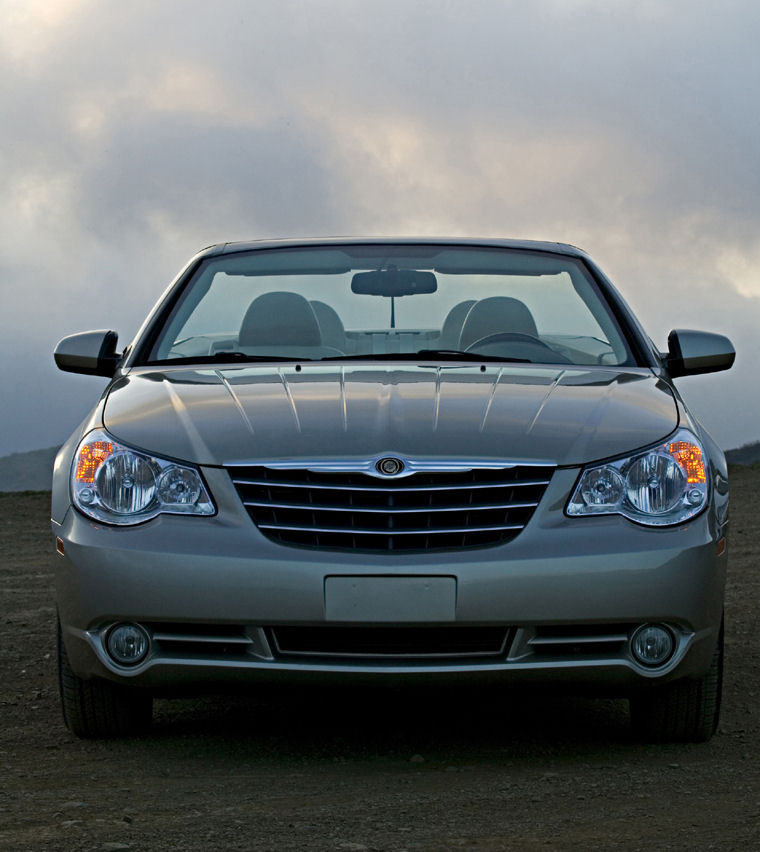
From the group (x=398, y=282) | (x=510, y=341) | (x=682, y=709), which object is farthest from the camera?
(x=398, y=282)

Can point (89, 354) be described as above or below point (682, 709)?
above

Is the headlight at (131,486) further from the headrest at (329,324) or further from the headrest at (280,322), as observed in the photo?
the headrest at (329,324)

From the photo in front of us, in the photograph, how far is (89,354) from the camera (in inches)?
224

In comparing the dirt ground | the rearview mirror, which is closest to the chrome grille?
the dirt ground

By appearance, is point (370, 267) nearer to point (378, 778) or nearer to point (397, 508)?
point (397, 508)

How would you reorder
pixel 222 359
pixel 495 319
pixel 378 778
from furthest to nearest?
pixel 495 319 < pixel 222 359 < pixel 378 778

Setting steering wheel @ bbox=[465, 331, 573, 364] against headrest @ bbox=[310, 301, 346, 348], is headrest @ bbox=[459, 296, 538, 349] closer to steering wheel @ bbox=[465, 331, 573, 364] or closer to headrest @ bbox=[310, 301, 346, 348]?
steering wheel @ bbox=[465, 331, 573, 364]

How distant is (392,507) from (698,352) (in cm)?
191

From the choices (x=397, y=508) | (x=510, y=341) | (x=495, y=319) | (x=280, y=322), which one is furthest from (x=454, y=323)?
(x=397, y=508)

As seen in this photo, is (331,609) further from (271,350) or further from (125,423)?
(271,350)

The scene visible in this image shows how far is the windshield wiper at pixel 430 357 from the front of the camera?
5426 mm

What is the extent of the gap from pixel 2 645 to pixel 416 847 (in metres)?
4.37

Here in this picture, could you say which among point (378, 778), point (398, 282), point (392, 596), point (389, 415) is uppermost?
point (398, 282)

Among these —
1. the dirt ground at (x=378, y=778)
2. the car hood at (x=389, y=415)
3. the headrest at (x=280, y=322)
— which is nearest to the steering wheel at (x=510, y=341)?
the car hood at (x=389, y=415)
